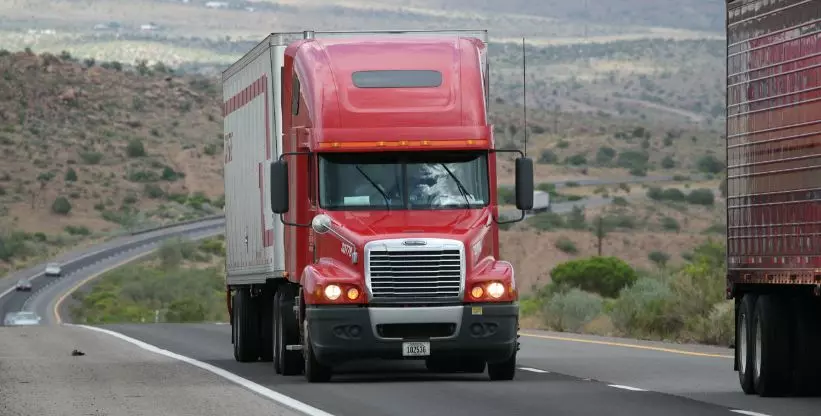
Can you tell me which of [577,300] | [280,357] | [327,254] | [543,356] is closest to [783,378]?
[327,254]

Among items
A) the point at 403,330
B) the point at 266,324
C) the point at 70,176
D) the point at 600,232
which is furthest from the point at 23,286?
the point at 403,330

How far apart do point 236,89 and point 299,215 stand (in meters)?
5.96

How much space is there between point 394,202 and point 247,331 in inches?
255

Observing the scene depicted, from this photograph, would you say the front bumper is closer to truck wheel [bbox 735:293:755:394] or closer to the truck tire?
truck wheel [bbox 735:293:755:394]

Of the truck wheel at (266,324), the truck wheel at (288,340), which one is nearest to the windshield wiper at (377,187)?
the truck wheel at (288,340)

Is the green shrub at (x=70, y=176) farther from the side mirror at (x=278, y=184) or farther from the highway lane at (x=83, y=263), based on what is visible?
the side mirror at (x=278, y=184)

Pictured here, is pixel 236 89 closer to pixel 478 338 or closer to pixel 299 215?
pixel 299 215

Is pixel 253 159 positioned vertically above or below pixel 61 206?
above

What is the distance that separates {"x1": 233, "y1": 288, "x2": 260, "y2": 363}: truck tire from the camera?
28.5 meters

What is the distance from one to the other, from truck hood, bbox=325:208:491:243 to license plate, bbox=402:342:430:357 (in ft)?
3.98

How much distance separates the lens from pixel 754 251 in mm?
20078

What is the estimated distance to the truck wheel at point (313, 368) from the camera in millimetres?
22531

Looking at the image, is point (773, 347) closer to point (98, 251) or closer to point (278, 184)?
point (278, 184)

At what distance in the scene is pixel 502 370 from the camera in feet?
75.8
